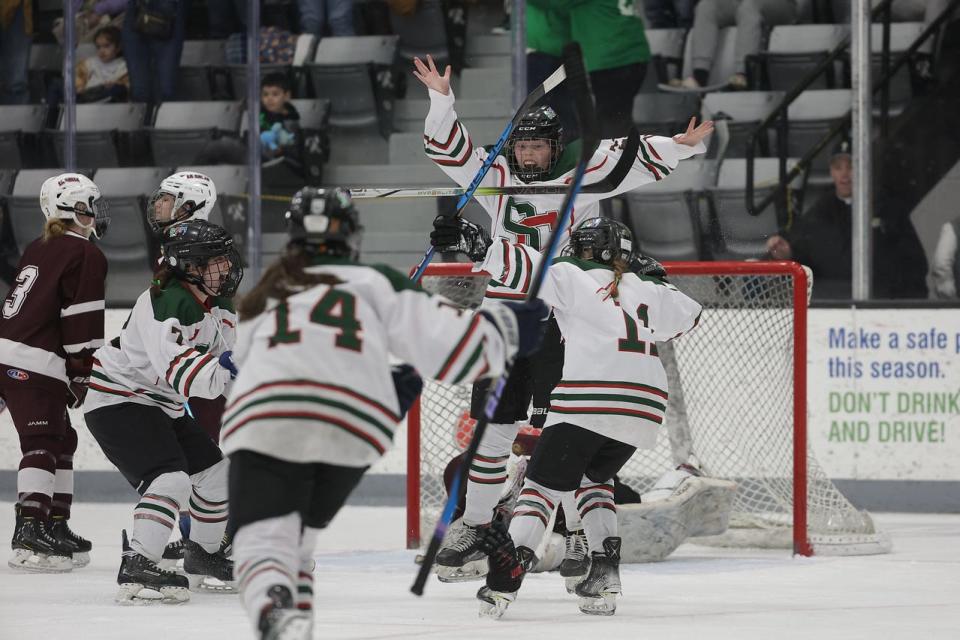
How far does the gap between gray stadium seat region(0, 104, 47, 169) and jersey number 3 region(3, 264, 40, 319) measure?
248 cm

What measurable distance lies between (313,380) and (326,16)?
512 centimetres

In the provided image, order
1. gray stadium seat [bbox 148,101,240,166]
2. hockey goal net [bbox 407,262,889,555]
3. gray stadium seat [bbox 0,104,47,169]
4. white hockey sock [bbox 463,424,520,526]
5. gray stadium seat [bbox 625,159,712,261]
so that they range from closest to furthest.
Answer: white hockey sock [bbox 463,424,520,526]
hockey goal net [bbox 407,262,889,555]
gray stadium seat [bbox 625,159,712,261]
gray stadium seat [bbox 148,101,240,166]
gray stadium seat [bbox 0,104,47,169]

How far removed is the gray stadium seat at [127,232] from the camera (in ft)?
23.2

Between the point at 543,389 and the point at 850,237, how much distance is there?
95.3 inches

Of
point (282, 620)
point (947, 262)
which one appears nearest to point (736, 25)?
point (947, 262)

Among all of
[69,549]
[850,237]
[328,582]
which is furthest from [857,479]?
[69,549]

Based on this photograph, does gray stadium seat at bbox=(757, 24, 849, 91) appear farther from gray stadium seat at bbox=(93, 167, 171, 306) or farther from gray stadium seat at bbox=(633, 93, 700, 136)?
gray stadium seat at bbox=(93, 167, 171, 306)

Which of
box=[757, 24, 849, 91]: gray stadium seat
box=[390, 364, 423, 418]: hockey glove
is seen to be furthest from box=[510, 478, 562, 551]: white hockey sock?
box=[757, 24, 849, 91]: gray stadium seat

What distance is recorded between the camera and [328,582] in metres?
4.59

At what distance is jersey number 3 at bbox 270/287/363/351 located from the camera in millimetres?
2670

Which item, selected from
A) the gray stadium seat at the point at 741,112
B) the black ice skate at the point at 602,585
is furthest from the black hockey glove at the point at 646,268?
the gray stadium seat at the point at 741,112

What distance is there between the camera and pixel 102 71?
736 cm

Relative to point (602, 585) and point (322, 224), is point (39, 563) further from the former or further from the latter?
point (322, 224)

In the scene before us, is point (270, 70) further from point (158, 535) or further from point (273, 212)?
point (158, 535)
